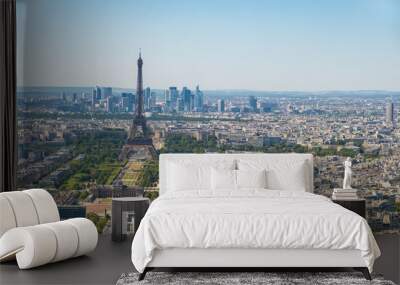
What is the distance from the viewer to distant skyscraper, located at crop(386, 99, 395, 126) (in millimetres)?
8547

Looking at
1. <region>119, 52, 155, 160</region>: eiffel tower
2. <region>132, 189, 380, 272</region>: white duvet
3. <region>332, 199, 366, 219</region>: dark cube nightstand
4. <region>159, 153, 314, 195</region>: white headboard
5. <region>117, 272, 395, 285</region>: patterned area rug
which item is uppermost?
<region>119, 52, 155, 160</region>: eiffel tower

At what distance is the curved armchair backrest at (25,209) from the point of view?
6.48 m

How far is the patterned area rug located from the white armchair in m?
0.80

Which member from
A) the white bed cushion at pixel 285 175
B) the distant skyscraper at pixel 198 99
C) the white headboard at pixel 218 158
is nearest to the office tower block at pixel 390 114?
the white headboard at pixel 218 158

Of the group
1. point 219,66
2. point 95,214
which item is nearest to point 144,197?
point 95,214

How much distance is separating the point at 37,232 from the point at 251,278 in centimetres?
191

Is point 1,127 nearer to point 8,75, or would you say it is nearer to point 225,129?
point 8,75

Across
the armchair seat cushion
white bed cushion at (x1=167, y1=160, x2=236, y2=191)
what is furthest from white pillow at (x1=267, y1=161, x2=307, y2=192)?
the armchair seat cushion

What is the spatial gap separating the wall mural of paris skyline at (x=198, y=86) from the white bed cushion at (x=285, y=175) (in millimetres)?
509

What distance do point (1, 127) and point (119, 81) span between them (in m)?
1.52

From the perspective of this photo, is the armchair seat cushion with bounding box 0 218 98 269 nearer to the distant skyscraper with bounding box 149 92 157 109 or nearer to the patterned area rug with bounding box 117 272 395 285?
the patterned area rug with bounding box 117 272 395 285

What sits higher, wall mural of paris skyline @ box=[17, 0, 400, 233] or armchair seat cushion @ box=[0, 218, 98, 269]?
wall mural of paris skyline @ box=[17, 0, 400, 233]

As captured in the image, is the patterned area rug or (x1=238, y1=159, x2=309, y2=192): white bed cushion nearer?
the patterned area rug

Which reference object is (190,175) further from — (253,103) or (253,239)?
(253,239)
